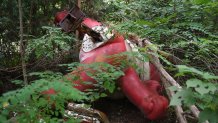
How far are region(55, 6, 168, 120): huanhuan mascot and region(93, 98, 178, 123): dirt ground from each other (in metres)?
0.29

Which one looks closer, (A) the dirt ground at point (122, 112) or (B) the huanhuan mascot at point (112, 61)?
(B) the huanhuan mascot at point (112, 61)

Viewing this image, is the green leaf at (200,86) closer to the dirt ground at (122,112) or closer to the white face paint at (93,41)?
the dirt ground at (122,112)

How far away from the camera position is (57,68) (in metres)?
4.87

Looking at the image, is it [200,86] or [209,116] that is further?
[209,116]

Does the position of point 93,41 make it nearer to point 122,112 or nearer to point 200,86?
point 122,112

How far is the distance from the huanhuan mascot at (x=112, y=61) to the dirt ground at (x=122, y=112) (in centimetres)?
29

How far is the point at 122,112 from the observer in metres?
3.97

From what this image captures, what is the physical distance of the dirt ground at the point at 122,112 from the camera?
3.66 m

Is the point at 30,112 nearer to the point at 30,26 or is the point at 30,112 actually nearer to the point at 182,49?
the point at 182,49

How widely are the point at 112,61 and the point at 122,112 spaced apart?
2.89 feet

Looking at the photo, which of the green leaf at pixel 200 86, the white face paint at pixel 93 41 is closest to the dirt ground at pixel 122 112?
the white face paint at pixel 93 41

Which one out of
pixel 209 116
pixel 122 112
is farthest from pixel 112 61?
pixel 209 116

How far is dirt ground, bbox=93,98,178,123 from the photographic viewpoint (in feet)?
12.0

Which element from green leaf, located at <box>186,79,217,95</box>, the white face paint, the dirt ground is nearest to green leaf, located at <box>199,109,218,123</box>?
green leaf, located at <box>186,79,217,95</box>
